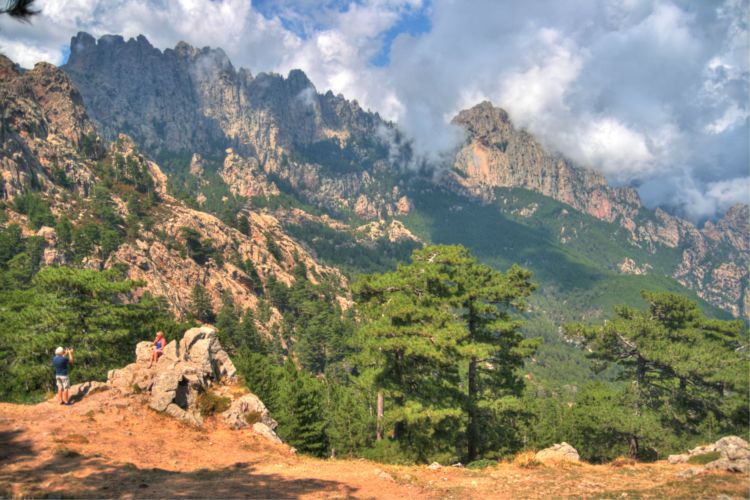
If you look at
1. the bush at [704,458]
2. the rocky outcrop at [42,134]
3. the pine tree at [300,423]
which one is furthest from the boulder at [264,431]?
the rocky outcrop at [42,134]

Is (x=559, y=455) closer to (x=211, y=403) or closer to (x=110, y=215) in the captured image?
(x=211, y=403)

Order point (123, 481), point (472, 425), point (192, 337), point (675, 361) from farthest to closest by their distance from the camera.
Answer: point (675, 361) → point (472, 425) → point (192, 337) → point (123, 481)

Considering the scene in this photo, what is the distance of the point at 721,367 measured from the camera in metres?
30.0

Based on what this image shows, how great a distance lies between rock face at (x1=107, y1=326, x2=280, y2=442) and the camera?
2158 cm

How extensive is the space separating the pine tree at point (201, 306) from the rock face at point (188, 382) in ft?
252

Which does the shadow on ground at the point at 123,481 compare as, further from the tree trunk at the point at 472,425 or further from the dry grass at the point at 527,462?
the tree trunk at the point at 472,425

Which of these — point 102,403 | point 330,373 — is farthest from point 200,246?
point 102,403

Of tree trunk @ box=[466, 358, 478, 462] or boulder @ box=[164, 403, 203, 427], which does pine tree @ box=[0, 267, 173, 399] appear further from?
tree trunk @ box=[466, 358, 478, 462]

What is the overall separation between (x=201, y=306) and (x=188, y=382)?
81.6 meters

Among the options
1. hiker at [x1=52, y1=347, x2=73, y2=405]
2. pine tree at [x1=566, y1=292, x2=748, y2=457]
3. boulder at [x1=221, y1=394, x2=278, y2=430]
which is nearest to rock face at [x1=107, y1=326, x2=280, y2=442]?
boulder at [x1=221, y1=394, x2=278, y2=430]

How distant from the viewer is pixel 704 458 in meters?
20.7

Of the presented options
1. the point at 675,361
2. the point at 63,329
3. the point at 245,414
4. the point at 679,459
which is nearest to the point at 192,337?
the point at 245,414

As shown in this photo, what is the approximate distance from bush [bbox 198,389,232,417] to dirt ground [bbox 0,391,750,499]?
0.87m

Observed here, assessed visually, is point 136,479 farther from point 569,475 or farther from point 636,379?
point 636,379
